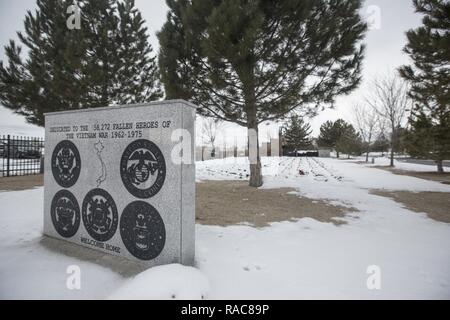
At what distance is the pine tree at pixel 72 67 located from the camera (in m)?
9.54

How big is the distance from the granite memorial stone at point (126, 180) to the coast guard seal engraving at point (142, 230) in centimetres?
1

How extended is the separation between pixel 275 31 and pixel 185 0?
3.06 m

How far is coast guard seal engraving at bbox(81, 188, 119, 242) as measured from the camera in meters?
2.98

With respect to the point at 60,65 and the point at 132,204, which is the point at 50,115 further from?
the point at 60,65

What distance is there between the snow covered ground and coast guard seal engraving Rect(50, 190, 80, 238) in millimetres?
310

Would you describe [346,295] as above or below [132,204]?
below

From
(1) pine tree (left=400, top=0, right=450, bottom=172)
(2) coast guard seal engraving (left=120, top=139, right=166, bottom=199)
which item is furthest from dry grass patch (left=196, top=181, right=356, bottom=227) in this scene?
(1) pine tree (left=400, top=0, right=450, bottom=172)

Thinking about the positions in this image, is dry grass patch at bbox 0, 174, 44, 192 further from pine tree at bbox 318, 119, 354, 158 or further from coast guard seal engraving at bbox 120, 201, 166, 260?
pine tree at bbox 318, 119, 354, 158

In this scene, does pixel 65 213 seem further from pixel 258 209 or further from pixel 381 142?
pixel 381 142

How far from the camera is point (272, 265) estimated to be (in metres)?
2.72

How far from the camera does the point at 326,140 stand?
49469mm

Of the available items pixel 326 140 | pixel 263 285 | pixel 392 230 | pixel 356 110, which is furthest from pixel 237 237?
pixel 326 140

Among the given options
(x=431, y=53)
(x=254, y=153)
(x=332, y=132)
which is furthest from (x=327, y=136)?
(x=254, y=153)

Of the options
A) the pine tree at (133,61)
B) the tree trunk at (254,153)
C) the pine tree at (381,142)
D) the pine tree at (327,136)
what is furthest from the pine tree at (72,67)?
the pine tree at (327,136)
